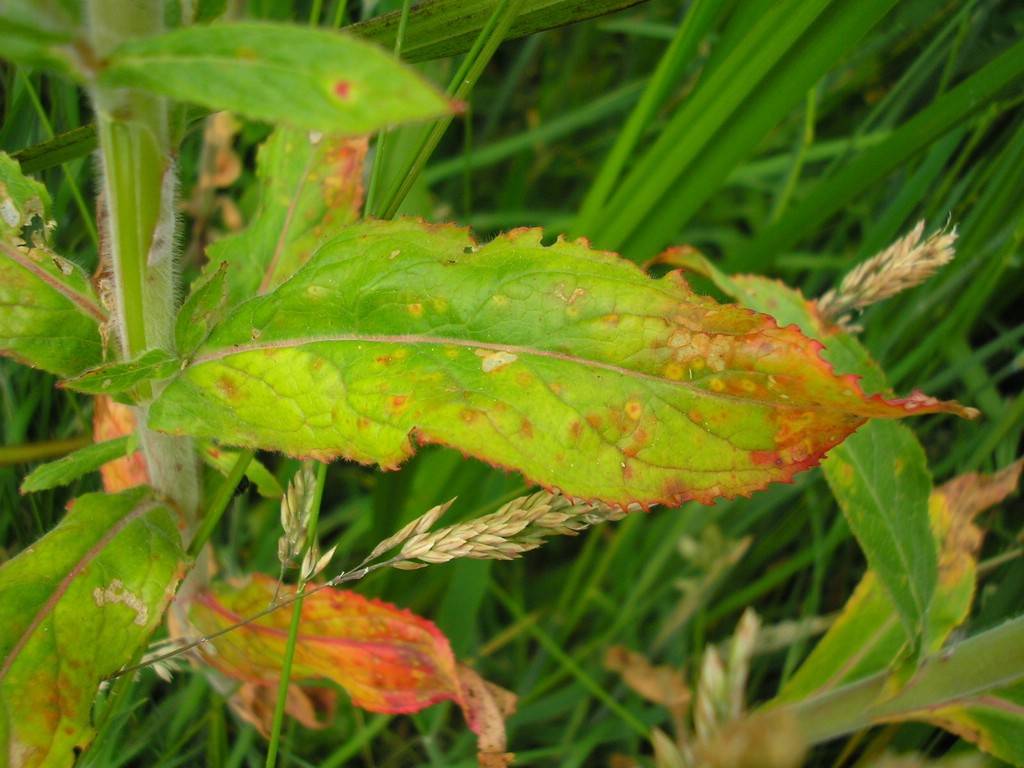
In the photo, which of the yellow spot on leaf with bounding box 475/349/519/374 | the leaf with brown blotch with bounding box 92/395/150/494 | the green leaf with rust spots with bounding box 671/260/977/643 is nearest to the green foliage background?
the leaf with brown blotch with bounding box 92/395/150/494

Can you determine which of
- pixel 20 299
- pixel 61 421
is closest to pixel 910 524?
pixel 20 299

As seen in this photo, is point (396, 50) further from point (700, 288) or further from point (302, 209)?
point (700, 288)

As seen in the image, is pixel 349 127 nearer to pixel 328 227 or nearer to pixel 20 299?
pixel 20 299

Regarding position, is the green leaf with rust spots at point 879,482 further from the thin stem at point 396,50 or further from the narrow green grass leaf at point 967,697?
the thin stem at point 396,50

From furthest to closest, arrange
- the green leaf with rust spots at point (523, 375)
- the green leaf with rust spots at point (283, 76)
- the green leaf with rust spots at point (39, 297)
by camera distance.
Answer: the green leaf with rust spots at point (39, 297)
the green leaf with rust spots at point (523, 375)
the green leaf with rust spots at point (283, 76)

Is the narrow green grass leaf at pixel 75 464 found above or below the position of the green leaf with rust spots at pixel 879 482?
above

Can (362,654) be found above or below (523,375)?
below

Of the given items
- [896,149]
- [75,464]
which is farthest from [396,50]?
[896,149]

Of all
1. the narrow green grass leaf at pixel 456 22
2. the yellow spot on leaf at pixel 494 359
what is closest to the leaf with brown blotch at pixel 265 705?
the yellow spot on leaf at pixel 494 359
